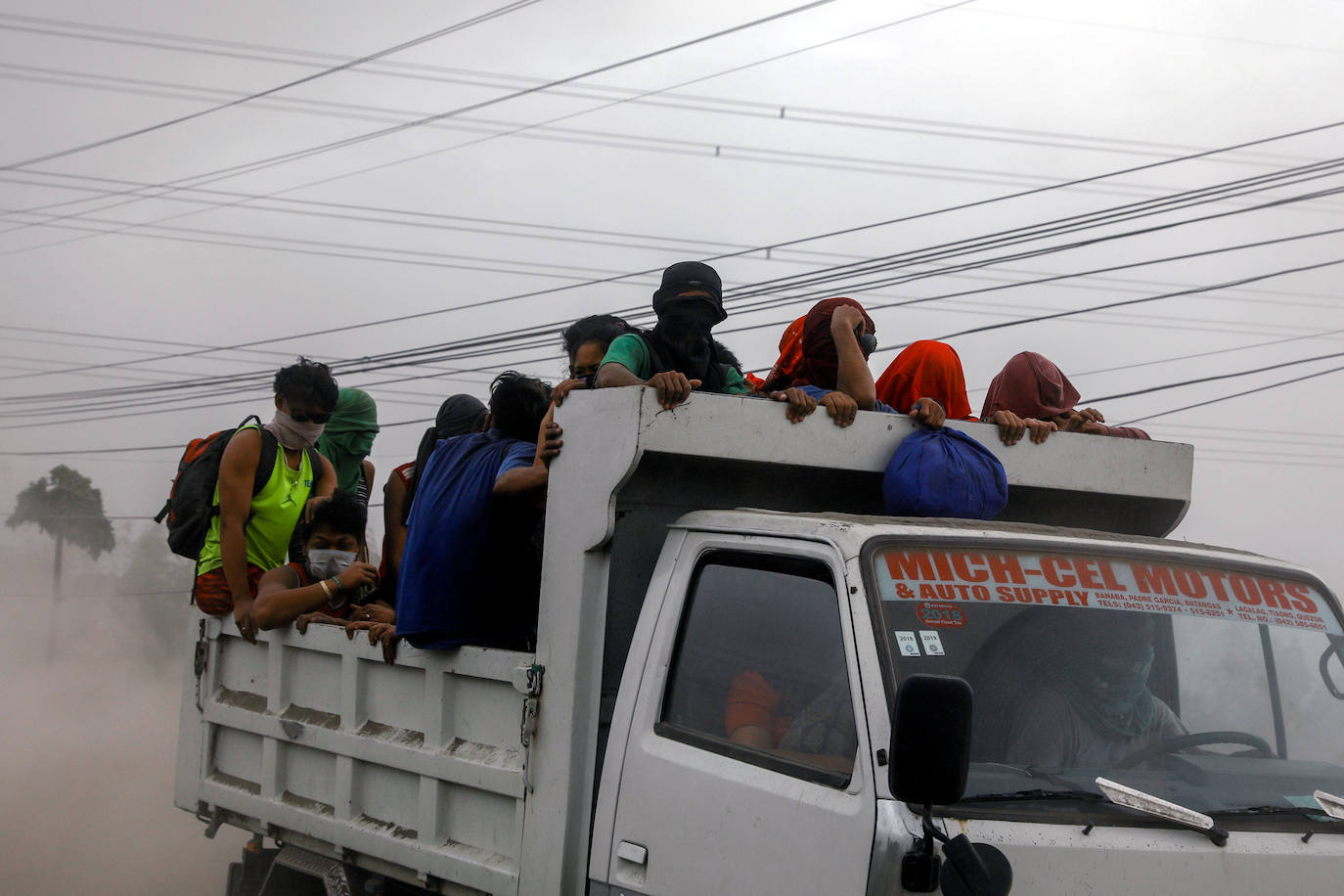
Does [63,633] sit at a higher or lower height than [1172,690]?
lower

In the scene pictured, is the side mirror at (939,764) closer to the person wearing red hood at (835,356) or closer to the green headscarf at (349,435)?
the person wearing red hood at (835,356)

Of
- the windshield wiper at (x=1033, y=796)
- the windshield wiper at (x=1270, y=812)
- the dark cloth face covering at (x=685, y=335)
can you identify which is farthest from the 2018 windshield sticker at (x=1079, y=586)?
the dark cloth face covering at (x=685, y=335)

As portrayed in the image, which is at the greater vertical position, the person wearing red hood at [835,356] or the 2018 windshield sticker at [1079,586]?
the person wearing red hood at [835,356]

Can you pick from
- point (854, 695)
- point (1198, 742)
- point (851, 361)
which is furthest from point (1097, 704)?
point (851, 361)

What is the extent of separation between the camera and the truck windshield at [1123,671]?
2773 millimetres

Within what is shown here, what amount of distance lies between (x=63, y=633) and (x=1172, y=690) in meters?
33.2

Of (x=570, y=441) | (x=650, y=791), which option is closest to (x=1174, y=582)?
(x=650, y=791)

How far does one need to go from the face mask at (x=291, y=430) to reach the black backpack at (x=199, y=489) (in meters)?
0.13

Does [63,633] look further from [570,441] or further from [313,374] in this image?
[570,441]

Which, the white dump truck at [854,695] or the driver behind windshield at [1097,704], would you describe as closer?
the white dump truck at [854,695]

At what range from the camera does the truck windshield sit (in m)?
2.77

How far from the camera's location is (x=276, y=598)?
4.91 m

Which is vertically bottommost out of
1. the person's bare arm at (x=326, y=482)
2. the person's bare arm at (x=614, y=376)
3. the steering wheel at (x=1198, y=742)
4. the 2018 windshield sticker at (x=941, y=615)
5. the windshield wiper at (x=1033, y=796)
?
the windshield wiper at (x=1033, y=796)

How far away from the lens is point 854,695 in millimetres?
2748
